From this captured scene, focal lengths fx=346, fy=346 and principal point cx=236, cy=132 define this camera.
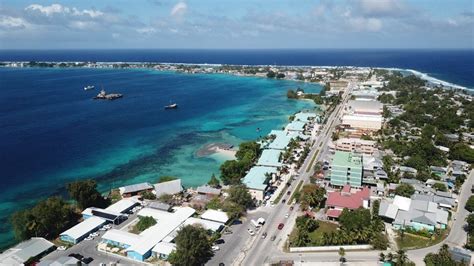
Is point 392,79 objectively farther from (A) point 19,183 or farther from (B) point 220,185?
(A) point 19,183

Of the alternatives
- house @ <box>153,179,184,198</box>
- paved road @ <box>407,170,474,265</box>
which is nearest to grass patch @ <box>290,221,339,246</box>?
paved road @ <box>407,170,474,265</box>

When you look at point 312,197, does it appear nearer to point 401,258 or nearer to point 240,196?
point 240,196

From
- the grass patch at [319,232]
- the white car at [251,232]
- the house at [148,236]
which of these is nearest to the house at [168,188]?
the house at [148,236]

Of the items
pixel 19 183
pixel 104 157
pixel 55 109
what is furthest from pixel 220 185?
pixel 55 109

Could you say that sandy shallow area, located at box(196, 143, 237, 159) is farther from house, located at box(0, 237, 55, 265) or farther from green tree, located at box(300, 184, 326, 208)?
house, located at box(0, 237, 55, 265)

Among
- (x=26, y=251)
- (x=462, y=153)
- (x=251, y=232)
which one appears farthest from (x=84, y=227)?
(x=462, y=153)

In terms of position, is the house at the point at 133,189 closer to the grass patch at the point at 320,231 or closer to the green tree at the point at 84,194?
the green tree at the point at 84,194
